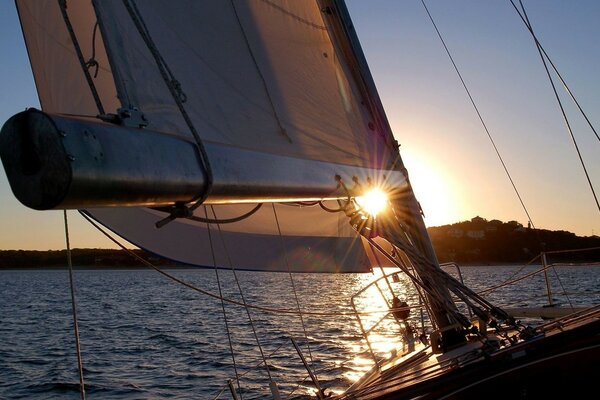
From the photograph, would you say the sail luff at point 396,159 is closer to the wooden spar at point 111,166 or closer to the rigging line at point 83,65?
the wooden spar at point 111,166

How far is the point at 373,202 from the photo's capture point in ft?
14.7

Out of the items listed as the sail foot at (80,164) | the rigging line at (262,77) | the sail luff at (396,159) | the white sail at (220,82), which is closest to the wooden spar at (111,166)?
the sail foot at (80,164)

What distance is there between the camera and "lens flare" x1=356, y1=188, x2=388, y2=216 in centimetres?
439

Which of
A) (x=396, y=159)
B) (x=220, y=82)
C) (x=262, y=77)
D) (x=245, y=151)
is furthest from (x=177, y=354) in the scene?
(x=245, y=151)

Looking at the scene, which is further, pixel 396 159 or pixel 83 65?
pixel 396 159

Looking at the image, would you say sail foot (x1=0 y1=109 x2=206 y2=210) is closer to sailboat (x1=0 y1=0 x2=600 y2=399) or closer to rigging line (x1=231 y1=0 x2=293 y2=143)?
sailboat (x1=0 y1=0 x2=600 y2=399)

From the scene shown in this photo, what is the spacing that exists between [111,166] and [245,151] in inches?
34.1

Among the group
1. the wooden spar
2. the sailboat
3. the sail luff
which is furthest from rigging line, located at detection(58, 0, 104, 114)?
the sail luff

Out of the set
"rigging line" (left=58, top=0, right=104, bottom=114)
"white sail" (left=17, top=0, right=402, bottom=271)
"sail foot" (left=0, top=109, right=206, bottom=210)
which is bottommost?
"sail foot" (left=0, top=109, right=206, bottom=210)

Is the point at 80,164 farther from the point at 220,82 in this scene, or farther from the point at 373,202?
the point at 373,202

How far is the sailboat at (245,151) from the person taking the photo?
189cm

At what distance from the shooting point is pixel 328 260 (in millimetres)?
6461

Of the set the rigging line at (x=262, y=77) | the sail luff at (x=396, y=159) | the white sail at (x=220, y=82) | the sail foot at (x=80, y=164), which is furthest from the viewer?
the sail luff at (x=396, y=159)

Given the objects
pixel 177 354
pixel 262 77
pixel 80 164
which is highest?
pixel 177 354
